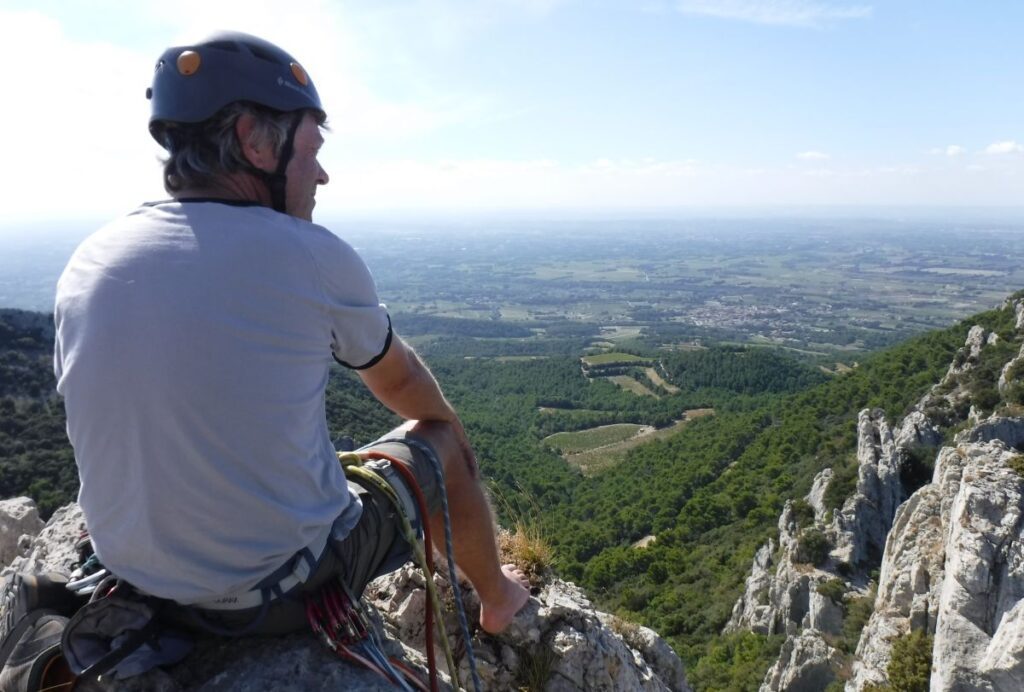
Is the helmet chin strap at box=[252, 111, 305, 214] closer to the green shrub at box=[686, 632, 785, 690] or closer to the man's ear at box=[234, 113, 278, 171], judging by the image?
the man's ear at box=[234, 113, 278, 171]

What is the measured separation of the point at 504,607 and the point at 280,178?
2536 millimetres

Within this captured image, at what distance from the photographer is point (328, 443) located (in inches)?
85.4

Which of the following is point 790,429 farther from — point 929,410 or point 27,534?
point 27,534

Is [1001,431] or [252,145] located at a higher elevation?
[252,145]

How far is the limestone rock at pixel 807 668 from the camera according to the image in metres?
14.6

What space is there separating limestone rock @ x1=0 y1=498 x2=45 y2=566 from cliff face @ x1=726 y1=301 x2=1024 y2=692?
13673 mm

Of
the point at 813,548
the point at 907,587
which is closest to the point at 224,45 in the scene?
the point at 907,587

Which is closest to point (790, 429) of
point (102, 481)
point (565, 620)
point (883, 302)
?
point (565, 620)

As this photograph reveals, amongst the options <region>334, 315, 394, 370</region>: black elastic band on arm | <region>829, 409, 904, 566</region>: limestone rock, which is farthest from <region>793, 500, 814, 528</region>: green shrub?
<region>334, 315, 394, 370</region>: black elastic band on arm

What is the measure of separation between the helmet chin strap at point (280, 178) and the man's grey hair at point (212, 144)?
0.02 m

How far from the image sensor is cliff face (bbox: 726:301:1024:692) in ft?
36.2

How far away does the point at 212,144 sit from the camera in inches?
82.8

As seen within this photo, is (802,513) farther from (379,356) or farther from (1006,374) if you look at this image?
(379,356)

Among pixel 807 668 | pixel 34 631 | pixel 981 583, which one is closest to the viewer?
pixel 34 631
